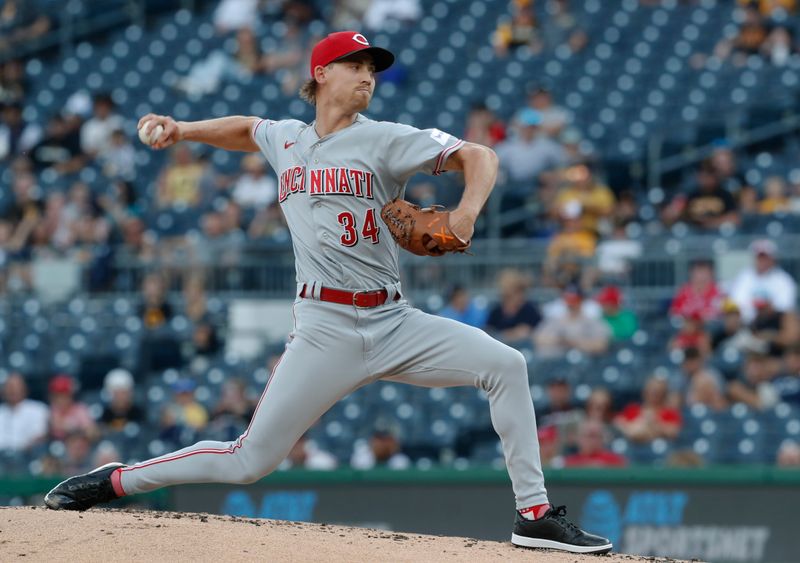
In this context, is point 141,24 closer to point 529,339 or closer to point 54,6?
point 54,6

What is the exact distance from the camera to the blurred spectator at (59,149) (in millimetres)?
13586

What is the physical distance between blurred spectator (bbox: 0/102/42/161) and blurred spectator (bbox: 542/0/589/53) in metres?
5.09

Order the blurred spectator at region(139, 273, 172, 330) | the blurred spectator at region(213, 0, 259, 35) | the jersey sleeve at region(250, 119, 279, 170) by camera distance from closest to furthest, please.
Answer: the jersey sleeve at region(250, 119, 279, 170)
the blurred spectator at region(139, 273, 172, 330)
the blurred spectator at region(213, 0, 259, 35)

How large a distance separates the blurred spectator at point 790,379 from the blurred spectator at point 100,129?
22.6 feet

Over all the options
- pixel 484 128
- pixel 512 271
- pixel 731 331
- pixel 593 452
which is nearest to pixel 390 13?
pixel 484 128

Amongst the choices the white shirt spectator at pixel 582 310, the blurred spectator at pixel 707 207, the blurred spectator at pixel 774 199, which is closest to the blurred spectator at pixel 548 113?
the blurred spectator at pixel 707 207

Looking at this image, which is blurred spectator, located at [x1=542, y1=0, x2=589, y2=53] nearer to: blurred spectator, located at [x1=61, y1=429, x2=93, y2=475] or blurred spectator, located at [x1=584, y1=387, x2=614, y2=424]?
blurred spectator, located at [x1=584, y1=387, x2=614, y2=424]

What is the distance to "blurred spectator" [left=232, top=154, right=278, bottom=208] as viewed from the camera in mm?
12055

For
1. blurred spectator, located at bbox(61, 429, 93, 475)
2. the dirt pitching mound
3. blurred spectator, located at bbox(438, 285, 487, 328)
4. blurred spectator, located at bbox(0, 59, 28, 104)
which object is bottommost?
blurred spectator, located at bbox(61, 429, 93, 475)

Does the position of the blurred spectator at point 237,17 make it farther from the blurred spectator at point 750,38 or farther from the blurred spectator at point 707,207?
the blurred spectator at point 707,207

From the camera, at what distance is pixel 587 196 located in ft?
36.6

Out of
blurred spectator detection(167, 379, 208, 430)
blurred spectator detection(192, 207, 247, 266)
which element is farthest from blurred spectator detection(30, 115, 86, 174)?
blurred spectator detection(167, 379, 208, 430)

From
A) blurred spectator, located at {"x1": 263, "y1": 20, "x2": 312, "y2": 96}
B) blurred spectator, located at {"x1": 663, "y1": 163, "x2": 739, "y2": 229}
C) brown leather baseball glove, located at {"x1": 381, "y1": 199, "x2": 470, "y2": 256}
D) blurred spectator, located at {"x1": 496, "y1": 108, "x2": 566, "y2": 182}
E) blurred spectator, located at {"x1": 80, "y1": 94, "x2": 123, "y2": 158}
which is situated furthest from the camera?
blurred spectator, located at {"x1": 263, "y1": 20, "x2": 312, "y2": 96}

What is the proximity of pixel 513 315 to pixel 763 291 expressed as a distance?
5.78 feet
